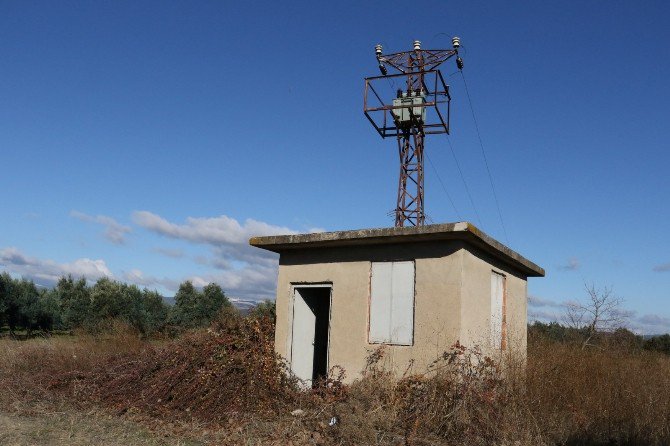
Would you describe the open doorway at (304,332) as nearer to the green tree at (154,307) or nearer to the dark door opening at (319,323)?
the dark door opening at (319,323)

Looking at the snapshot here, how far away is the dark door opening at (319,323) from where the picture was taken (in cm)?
1163

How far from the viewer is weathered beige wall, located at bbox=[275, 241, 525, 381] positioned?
903cm

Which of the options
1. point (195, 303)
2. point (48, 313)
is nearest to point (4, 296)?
point (48, 313)

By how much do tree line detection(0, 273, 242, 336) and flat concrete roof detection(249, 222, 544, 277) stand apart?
17.7 m

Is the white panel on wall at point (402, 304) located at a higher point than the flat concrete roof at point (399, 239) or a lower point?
lower

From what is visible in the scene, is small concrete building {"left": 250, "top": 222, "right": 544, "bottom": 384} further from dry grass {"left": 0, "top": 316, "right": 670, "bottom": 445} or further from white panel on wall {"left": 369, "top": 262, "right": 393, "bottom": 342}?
dry grass {"left": 0, "top": 316, "right": 670, "bottom": 445}

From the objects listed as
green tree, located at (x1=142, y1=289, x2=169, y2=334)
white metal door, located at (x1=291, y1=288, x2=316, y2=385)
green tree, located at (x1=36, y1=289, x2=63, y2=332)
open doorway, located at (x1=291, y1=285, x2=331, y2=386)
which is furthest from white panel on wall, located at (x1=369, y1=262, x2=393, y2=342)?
green tree, located at (x1=36, y1=289, x2=63, y2=332)

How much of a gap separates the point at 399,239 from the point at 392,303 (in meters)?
1.10

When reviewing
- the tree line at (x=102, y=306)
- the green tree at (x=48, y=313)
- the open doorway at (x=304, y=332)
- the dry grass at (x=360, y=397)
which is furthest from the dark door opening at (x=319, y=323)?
the green tree at (x=48, y=313)

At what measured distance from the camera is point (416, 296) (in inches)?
Result: 371

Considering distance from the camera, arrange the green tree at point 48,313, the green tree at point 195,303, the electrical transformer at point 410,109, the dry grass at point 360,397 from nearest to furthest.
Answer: the dry grass at point 360,397 < the electrical transformer at point 410,109 < the green tree at point 195,303 < the green tree at point 48,313

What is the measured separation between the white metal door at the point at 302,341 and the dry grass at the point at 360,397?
1.60ft

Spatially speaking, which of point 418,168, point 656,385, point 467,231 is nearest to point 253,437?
point 467,231

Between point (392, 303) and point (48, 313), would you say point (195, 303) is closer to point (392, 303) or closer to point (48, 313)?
point (48, 313)
